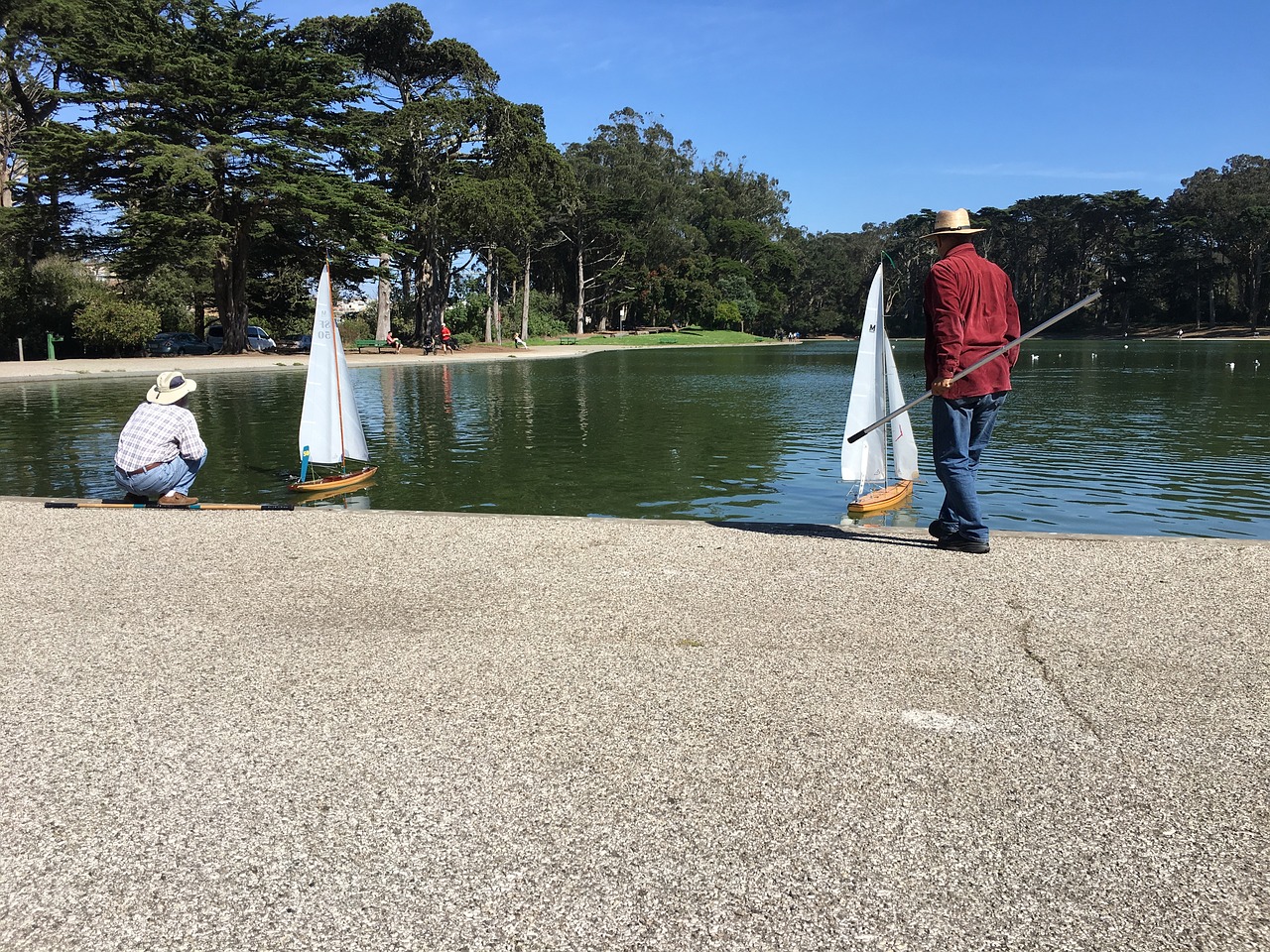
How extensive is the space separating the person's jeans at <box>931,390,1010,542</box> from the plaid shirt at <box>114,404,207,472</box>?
763cm

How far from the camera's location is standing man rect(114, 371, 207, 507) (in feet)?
33.3

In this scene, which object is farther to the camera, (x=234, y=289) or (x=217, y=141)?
(x=234, y=289)

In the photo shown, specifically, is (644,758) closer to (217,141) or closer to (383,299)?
(217,141)

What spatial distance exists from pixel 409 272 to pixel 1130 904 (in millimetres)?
69886

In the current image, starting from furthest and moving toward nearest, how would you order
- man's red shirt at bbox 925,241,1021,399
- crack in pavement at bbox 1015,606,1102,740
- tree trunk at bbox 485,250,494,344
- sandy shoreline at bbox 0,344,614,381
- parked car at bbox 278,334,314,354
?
tree trunk at bbox 485,250,494,344, parked car at bbox 278,334,314,354, sandy shoreline at bbox 0,344,614,381, man's red shirt at bbox 925,241,1021,399, crack in pavement at bbox 1015,606,1102,740

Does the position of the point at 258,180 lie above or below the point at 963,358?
above

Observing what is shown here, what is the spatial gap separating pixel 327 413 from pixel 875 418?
7.91 metres

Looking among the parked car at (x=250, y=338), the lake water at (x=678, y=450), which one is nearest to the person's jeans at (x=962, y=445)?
the lake water at (x=678, y=450)

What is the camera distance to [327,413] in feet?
Result: 45.8

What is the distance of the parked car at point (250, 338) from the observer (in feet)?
172

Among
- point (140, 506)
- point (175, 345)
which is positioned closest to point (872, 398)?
point (140, 506)

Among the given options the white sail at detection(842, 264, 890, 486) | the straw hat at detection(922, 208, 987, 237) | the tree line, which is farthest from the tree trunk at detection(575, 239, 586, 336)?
the straw hat at detection(922, 208, 987, 237)

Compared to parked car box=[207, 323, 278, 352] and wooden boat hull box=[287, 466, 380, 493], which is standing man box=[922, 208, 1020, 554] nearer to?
wooden boat hull box=[287, 466, 380, 493]

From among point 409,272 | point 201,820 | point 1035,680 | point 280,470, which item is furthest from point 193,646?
point 409,272
